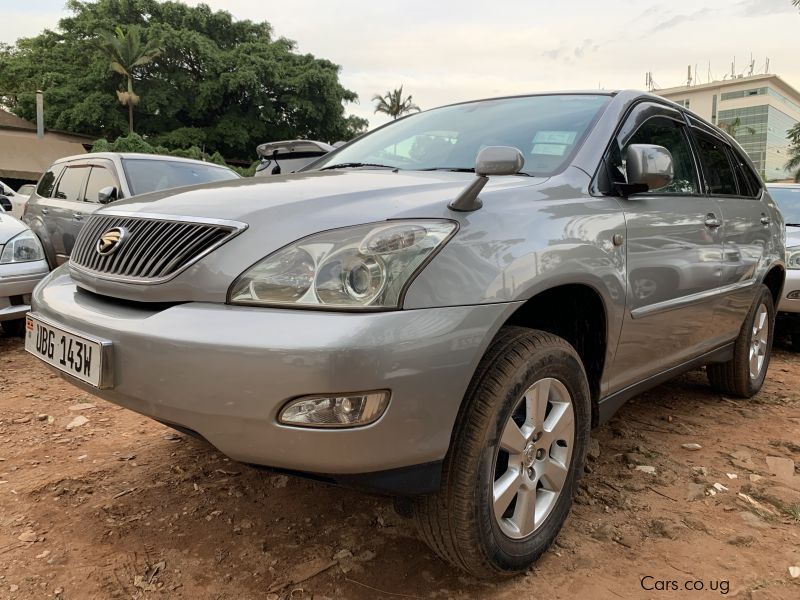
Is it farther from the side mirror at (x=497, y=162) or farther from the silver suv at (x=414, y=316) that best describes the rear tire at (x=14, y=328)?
the side mirror at (x=497, y=162)

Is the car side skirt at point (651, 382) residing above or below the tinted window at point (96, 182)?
below

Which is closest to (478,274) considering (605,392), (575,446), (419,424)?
(419,424)

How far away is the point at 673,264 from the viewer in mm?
2492

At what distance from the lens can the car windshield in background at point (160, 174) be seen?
5.52 m

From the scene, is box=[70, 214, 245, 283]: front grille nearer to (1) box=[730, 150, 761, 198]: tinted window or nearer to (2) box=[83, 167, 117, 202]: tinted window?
(1) box=[730, 150, 761, 198]: tinted window

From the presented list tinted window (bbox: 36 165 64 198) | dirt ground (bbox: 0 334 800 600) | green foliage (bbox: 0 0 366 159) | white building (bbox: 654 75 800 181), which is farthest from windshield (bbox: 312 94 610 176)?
white building (bbox: 654 75 800 181)

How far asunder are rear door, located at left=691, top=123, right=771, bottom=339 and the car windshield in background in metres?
3.68

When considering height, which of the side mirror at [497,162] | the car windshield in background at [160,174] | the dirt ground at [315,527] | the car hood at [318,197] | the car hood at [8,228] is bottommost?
the dirt ground at [315,527]

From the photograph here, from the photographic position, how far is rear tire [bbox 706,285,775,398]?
3501 millimetres

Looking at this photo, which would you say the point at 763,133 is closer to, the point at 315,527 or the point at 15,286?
the point at 15,286

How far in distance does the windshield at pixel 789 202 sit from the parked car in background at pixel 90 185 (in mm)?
5143

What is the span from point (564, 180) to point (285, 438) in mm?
1275

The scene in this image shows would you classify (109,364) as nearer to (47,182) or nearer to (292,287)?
(292,287)

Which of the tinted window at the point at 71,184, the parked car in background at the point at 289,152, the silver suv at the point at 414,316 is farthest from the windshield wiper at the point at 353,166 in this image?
the tinted window at the point at 71,184
